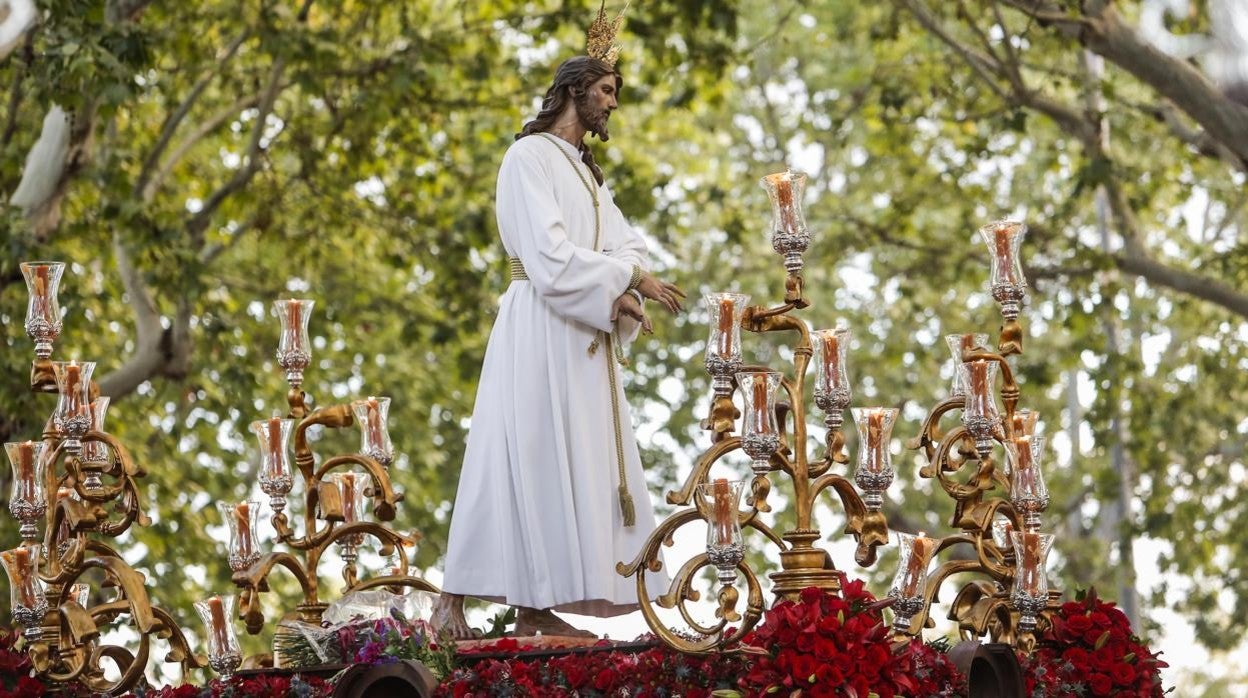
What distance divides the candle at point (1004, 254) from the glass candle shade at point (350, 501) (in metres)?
2.91

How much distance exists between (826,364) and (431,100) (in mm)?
8915

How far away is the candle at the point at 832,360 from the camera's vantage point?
6160 mm

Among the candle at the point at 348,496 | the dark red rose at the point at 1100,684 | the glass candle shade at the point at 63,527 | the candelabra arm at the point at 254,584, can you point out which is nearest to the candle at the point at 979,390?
the dark red rose at the point at 1100,684

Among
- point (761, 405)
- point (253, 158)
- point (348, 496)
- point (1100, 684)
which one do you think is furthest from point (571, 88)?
point (253, 158)

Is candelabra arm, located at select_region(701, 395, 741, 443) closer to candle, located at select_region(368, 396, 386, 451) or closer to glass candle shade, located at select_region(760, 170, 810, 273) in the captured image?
glass candle shade, located at select_region(760, 170, 810, 273)

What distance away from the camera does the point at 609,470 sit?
23.8 feet

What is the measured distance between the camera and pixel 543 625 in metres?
7.05

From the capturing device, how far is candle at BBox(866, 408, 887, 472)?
6.21 metres

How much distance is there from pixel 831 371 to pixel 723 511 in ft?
2.36

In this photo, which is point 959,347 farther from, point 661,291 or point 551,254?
point 551,254

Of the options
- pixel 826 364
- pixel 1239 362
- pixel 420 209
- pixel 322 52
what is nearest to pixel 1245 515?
pixel 1239 362

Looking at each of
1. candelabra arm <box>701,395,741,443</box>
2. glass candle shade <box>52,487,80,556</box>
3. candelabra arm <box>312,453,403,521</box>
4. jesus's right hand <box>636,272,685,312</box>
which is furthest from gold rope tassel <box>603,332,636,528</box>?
glass candle shade <box>52,487,80,556</box>

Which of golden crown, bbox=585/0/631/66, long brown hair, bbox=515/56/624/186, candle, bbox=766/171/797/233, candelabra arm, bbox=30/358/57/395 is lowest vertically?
candelabra arm, bbox=30/358/57/395

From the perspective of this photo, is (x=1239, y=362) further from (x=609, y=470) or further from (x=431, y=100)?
(x=609, y=470)
